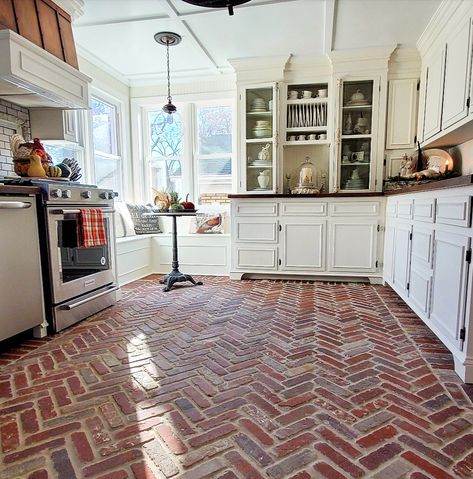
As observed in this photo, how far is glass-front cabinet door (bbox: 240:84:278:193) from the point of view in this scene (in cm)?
421

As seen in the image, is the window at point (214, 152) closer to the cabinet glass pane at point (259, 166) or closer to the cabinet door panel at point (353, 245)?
the cabinet glass pane at point (259, 166)

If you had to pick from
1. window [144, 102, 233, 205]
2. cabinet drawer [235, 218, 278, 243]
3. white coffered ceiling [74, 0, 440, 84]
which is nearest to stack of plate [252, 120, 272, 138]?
window [144, 102, 233, 205]

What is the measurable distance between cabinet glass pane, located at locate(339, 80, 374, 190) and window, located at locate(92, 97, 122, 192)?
302 centimetres

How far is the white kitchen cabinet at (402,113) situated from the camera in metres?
3.88

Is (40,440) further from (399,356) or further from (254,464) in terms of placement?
(399,356)

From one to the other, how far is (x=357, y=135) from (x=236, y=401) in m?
3.50

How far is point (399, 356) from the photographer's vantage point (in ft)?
6.70

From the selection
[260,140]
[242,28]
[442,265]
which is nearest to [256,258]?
[260,140]

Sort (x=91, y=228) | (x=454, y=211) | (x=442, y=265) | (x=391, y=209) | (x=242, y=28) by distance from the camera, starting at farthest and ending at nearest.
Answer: (x=391, y=209) < (x=242, y=28) < (x=91, y=228) < (x=442, y=265) < (x=454, y=211)

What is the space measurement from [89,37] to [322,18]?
2.35 metres

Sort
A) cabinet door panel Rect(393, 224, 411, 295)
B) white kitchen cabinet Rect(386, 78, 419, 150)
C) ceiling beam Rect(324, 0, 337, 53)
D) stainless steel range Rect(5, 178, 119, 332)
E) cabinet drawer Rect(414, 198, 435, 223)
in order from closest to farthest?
cabinet drawer Rect(414, 198, 435, 223), stainless steel range Rect(5, 178, 119, 332), cabinet door panel Rect(393, 224, 411, 295), ceiling beam Rect(324, 0, 337, 53), white kitchen cabinet Rect(386, 78, 419, 150)

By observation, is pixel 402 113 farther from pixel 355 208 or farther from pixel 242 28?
pixel 242 28

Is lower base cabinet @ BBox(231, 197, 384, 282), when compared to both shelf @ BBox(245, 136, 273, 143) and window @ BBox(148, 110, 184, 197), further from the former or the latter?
window @ BBox(148, 110, 184, 197)

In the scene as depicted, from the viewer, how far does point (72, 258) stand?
2.60m
